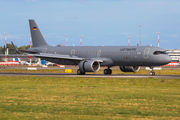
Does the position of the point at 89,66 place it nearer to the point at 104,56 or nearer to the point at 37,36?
the point at 104,56

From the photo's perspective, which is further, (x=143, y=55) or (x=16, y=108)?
(x=143, y=55)

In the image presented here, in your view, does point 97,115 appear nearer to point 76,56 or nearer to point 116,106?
point 116,106

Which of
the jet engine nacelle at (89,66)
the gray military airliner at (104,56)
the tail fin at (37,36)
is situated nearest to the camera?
the gray military airliner at (104,56)

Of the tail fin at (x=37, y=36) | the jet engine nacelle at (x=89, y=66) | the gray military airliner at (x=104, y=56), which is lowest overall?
the jet engine nacelle at (x=89, y=66)

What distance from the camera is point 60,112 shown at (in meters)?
14.2

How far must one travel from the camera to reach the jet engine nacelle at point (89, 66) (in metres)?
48.6

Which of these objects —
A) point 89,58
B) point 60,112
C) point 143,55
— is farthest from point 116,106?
point 89,58

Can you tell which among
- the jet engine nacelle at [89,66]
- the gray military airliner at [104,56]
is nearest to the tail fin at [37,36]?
the gray military airliner at [104,56]

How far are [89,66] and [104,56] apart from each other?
430 cm

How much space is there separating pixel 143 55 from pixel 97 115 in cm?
3528

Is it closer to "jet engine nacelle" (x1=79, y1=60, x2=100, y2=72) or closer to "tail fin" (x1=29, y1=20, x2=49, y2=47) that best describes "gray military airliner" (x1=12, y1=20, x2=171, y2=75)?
"jet engine nacelle" (x1=79, y1=60, x2=100, y2=72)

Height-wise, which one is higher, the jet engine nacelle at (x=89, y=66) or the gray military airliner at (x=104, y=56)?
the gray military airliner at (x=104, y=56)

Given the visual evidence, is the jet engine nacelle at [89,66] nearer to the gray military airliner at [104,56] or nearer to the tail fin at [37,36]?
the gray military airliner at [104,56]

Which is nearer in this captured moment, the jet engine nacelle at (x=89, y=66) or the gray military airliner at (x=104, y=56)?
the gray military airliner at (x=104, y=56)
